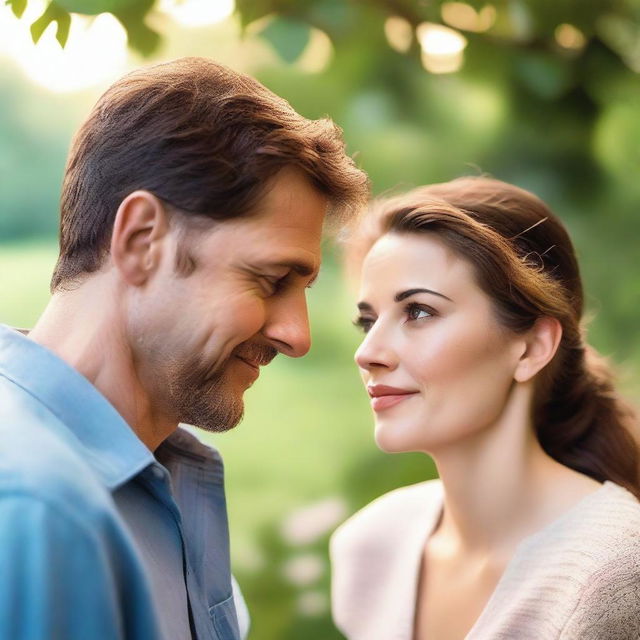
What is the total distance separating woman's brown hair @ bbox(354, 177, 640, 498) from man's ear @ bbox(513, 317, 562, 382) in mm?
17

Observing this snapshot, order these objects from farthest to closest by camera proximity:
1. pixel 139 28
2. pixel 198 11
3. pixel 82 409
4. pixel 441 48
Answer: pixel 441 48 < pixel 198 11 < pixel 139 28 < pixel 82 409

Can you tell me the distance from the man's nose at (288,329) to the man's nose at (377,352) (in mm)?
368

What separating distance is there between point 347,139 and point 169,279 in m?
1.05

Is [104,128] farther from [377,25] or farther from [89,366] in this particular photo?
[377,25]

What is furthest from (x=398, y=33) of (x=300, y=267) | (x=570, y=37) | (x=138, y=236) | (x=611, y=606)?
(x=611, y=606)

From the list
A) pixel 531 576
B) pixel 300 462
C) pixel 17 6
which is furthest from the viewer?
pixel 300 462

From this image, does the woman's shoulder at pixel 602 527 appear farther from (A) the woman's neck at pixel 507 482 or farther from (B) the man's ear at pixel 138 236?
(B) the man's ear at pixel 138 236

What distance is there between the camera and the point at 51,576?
2.95ft

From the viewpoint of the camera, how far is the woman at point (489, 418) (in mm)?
1572

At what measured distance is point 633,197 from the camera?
232 cm

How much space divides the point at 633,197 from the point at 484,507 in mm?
994

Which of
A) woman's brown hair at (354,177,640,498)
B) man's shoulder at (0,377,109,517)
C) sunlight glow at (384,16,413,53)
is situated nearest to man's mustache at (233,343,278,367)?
man's shoulder at (0,377,109,517)

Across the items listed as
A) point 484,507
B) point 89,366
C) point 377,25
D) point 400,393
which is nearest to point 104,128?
point 89,366

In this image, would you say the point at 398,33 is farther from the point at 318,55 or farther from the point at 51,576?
the point at 51,576
